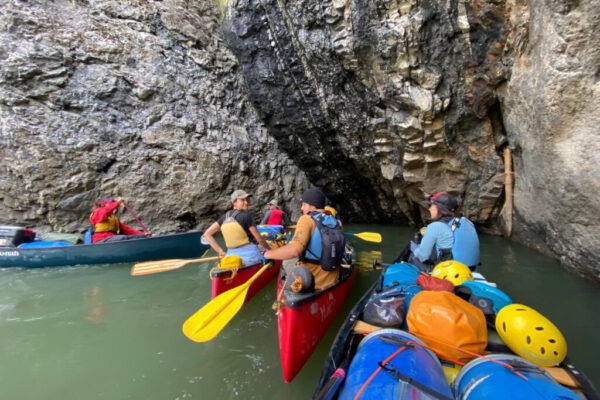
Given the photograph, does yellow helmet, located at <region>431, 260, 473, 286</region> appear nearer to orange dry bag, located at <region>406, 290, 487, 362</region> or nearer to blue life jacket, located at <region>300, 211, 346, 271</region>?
orange dry bag, located at <region>406, 290, 487, 362</region>

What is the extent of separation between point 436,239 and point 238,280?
2893 millimetres

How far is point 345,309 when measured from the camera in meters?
4.02

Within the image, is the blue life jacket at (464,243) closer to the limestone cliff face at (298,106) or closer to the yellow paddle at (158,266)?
the limestone cliff face at (298,106)

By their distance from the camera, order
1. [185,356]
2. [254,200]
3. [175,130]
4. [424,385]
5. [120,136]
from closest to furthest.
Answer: [424,385] < [185,356] < [120,136] < [175,130] < [254,200]

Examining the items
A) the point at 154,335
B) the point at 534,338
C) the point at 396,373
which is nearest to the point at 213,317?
the point at 154,335

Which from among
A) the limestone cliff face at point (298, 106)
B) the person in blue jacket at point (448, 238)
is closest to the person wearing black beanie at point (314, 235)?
the person in blue jacket at point (448, 238)

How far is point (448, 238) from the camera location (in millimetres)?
3525

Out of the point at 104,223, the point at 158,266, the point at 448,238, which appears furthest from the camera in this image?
the point at 104,223

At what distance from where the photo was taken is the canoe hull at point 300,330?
2504 millimetres

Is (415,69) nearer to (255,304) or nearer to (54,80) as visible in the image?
(255,304)

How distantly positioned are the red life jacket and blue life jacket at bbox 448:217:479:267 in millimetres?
4683

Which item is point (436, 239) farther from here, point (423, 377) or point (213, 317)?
point (213, 317)

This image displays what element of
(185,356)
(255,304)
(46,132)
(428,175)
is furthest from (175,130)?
(428,175)

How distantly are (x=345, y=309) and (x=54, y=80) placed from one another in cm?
1011
